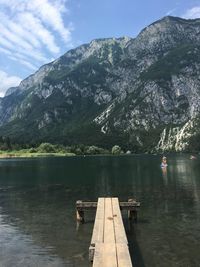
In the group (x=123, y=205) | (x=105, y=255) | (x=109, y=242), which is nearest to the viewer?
(x=105, y=255)

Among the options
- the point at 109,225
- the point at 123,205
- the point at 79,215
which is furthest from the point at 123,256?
the point at 79,215

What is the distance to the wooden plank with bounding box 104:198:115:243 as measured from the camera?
2770 centimetres

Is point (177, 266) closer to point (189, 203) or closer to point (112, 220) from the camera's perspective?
point (112, 220)

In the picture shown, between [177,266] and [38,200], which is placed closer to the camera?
[177,266]

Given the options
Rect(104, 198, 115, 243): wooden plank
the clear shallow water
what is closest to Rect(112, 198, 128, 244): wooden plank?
Rect(104, 198, 115, 243): wooden plank

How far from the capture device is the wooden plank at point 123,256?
70.0 ft

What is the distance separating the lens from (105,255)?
2322cm

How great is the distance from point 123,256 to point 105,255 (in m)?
1.18

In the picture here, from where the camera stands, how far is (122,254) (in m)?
23.2

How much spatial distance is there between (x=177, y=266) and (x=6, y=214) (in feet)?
96.1

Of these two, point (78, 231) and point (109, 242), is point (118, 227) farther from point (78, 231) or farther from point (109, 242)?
point (78, 231)

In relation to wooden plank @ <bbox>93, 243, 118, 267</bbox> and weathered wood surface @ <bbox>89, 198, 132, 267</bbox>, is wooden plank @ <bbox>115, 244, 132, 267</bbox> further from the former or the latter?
wooden plank @ <bbox>93, 243, 118, 267</bbox>

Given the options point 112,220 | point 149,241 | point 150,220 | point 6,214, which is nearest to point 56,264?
point 112,220

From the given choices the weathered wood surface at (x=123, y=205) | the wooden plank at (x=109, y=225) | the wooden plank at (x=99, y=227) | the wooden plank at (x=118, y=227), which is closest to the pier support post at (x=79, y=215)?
the weathered wood surface at (x=123, y=205)
